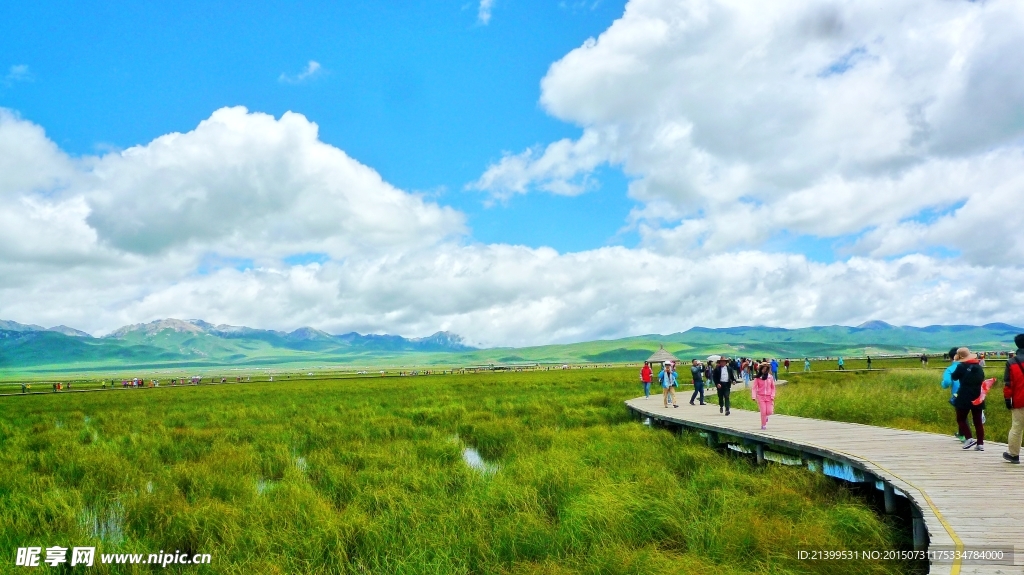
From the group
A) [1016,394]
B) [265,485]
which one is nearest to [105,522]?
[265,485]

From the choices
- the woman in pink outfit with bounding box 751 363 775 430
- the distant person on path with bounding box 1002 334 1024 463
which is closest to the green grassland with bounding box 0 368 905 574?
the woman in pink outfit with bounding box 751 363 775 430

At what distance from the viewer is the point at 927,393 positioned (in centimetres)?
2680

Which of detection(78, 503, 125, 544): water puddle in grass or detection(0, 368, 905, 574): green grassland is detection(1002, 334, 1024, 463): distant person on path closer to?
detection(0, 368, 905, 574): green grassland

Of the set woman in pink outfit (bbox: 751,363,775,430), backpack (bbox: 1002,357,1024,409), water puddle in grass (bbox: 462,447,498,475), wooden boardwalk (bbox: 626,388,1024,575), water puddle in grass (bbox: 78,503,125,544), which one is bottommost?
water puddle in grass (bbox: 462,447,498,475)

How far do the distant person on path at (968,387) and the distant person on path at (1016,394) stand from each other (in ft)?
2.41

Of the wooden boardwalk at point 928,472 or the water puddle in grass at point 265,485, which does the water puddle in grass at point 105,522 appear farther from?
the wooden boardwalk at point 928,472

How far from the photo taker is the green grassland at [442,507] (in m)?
8.23

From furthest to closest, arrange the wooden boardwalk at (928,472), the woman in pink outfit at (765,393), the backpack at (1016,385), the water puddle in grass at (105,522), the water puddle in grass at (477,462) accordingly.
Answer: the woman in pink outfit at (765,393)
the water puddle in grass at (477,462)
the water puddle in grass at (105,522)
the backpack at (1016,385)
the wooden boardwalk at (928,472)

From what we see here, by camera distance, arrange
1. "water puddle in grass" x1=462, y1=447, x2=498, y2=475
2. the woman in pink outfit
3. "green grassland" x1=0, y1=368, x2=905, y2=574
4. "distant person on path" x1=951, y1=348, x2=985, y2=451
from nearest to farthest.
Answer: "green grassland" x1=0, y1=368, x2=905, y2=574 → "distant person on path" x1=951, y1=348, x2=985, y2=451 → "water puddle in grass" x1=462, y1=447, x2=498, y2=475 → the woman in pink outfit

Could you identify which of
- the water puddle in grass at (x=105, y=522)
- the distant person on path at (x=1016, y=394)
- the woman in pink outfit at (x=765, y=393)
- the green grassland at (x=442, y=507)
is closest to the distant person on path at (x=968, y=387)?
the distant person on path at (x=1016, y=394)

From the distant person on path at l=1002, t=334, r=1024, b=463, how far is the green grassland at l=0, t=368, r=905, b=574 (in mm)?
2496

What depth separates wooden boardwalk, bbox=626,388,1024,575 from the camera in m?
6.42

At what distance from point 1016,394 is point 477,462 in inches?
448

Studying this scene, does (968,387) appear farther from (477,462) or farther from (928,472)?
(477,462)
